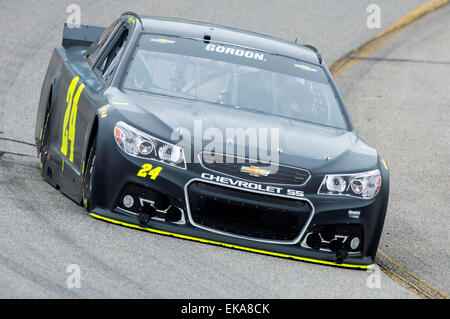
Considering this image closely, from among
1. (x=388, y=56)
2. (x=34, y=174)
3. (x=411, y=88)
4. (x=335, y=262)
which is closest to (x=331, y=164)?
(x=335, y=262)

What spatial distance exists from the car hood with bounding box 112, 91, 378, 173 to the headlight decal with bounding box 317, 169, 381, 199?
0.05 metres

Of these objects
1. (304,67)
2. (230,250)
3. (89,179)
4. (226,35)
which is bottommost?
(230,250)

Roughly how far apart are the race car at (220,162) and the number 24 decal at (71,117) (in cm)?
2

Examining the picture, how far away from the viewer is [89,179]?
7180 millimetres

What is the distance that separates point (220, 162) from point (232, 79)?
139 centimetres

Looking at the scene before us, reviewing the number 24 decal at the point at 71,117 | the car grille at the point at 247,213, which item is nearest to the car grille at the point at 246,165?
the car grille at the point at 247,213

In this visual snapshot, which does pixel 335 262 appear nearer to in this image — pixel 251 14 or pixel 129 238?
pixel 129 238

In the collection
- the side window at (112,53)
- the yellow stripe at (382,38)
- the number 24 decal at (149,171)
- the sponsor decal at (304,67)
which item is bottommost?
the yellow stripe at (382,38)

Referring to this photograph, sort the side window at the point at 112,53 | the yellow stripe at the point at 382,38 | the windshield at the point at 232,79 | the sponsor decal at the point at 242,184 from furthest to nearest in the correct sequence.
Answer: the yellow stripe at the point at 382,38, the side window at the point at 112,53, the windshield at the point at 232,79, the sponsor decal at the point at 242,184

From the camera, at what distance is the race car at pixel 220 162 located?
22.4 ft

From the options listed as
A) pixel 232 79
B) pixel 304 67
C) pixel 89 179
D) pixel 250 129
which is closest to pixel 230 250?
pixel 250 129

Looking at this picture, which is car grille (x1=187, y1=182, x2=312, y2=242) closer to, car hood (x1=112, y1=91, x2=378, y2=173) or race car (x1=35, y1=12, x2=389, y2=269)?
race car (x1=35, y1=12, x2=389, y2=269)

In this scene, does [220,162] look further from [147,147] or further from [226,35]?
[226,35]

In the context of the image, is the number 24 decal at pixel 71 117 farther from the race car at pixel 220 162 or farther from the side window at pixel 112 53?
the side window at pixel 112 53
